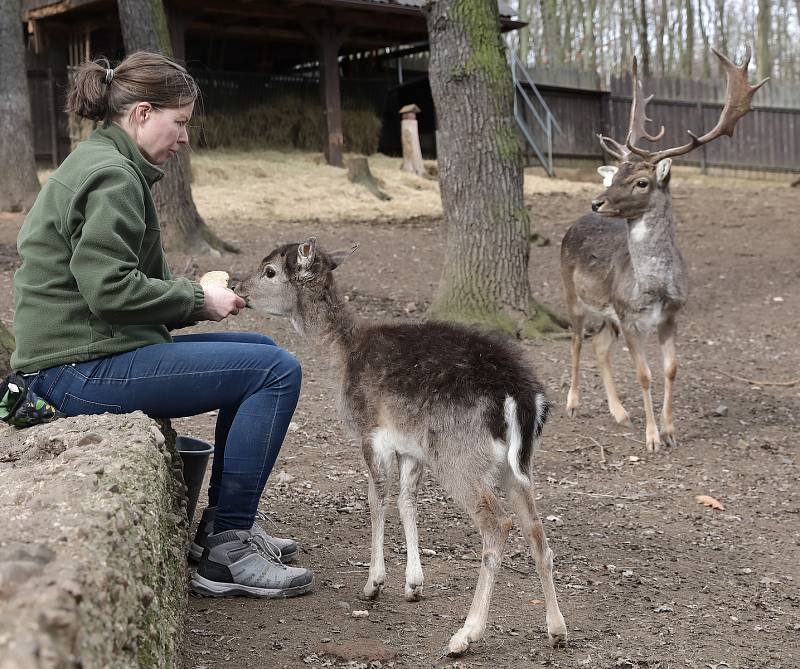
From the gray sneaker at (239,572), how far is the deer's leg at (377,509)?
0.28m

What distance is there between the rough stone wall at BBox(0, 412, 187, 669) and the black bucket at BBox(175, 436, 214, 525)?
0.65 metres

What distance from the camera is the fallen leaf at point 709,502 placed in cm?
572

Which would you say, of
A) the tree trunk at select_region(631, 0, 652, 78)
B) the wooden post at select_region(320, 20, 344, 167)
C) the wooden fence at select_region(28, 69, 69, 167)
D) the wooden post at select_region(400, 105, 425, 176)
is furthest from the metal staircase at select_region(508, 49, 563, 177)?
the tree trunk at select_region(631, 0, 652, 78)

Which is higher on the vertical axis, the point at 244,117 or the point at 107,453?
the point at 244,117

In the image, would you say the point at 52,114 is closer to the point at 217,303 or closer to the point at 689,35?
the point at 217,303

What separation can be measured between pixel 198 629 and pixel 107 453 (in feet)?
3.09

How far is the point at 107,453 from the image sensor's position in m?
3.09

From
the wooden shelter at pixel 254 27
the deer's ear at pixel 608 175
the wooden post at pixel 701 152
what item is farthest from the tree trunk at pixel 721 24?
the deer's ear at pixel 608 175

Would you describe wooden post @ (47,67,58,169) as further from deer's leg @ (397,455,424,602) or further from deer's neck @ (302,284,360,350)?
deer's leg @ (397,455,424,602)

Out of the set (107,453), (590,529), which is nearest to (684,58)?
(590,529)

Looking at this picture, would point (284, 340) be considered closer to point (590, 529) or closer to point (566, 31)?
point (590, 529)

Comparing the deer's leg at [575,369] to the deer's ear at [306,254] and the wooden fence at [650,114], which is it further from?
the wooden fence at [650,114]

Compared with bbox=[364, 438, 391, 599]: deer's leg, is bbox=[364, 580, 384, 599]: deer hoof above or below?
below

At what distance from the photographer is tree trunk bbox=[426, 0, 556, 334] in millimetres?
8867
